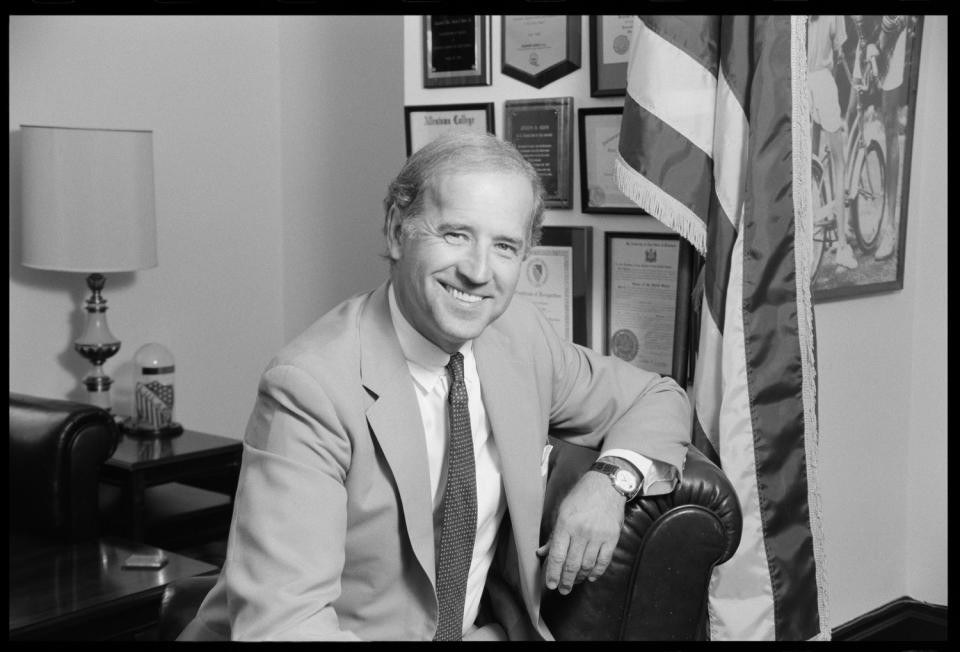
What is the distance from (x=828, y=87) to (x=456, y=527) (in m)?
1.62

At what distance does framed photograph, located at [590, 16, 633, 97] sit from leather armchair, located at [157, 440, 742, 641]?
49.7 inches

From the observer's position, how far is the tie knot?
2.10m

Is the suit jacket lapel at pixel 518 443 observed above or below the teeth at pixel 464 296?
below

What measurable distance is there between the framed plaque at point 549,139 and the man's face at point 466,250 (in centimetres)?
112

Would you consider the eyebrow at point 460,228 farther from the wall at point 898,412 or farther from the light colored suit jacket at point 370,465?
the wall at point 898,412

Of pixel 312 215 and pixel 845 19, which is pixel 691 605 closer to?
pixel 845 19

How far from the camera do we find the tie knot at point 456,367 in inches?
82.9

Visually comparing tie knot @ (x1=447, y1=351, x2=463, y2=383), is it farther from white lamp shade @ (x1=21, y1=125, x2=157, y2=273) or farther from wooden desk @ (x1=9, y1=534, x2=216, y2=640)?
white lamp shade @ (x1=21, y1=125, x2=157, y2=273)

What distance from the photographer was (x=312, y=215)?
4898mm

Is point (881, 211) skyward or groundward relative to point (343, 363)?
skyward

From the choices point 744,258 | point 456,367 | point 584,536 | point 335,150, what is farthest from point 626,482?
point 335,150

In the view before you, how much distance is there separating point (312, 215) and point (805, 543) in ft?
9.25

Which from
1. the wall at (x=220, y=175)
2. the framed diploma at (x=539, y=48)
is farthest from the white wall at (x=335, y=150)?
the framed diploma at (x=539, y=48)
